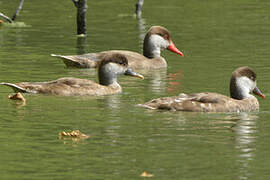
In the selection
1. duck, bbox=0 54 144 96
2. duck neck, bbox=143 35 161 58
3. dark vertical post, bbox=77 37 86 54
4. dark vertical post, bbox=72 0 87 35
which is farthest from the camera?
dark vertical post, bbox=72 0 87 35

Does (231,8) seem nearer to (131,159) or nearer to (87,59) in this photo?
(87,59)

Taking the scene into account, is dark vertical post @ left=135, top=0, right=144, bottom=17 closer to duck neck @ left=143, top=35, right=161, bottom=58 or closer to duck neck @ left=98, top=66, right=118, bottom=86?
duck neck @ left=143, top=35, right=161, bottom=58

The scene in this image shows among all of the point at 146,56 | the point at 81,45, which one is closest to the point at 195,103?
the point at 146,56

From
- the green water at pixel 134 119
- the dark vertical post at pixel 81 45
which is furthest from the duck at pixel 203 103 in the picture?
the dark vertical post at pixel 81 45

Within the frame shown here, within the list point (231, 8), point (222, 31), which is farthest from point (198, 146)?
point (231, 8)

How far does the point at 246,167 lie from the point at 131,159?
154 centimetres

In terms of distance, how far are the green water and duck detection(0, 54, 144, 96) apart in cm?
29

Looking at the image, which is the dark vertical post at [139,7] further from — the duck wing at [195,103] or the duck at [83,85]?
the duck wing at [195,103]

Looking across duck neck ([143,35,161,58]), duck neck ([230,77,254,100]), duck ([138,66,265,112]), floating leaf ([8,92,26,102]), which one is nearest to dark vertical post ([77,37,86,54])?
duck neck ([143,35,161,58])

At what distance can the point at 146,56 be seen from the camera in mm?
26641

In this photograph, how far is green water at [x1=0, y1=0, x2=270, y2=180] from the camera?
12750mm

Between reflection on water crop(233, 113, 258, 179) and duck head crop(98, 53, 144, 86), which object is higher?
reflection on water crop(233, 113, 258, 179)

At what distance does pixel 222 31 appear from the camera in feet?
109

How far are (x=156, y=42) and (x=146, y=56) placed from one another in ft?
1.55
